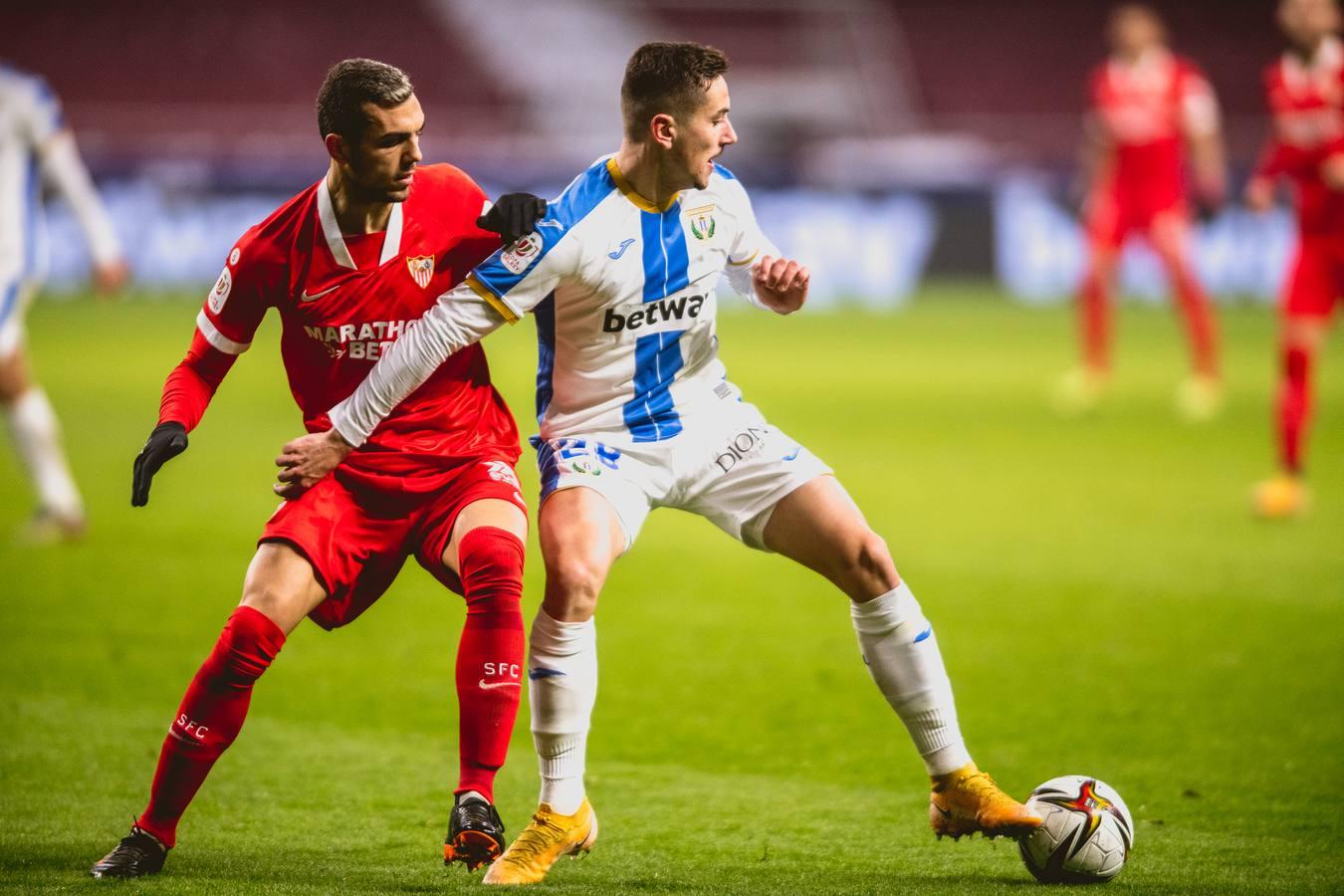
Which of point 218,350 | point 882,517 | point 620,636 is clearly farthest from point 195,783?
point 882,517

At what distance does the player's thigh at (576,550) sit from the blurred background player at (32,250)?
519 cm

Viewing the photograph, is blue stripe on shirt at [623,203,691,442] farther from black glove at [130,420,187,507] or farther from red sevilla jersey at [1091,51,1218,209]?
red sevilla jersey at [1091,51,1218,209]

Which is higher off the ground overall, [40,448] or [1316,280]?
[1316,280]

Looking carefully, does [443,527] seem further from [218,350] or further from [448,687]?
[448,687]

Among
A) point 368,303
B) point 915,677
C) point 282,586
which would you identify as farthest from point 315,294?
point 915,677

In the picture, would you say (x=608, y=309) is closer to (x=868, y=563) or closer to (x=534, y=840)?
(x=868, y=563)

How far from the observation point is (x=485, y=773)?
14.0 feet

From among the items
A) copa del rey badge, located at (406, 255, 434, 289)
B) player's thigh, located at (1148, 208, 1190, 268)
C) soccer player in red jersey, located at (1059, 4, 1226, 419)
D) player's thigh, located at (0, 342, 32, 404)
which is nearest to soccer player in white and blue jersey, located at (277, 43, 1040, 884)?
copa del rey badge, located at (406, 255, 434, 289)

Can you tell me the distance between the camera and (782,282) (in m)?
4.57

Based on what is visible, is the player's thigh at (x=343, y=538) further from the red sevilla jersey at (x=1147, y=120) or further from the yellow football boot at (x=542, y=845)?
the red sevilla jersey at (x=1147, y=120)

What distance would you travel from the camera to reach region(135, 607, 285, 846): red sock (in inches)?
168

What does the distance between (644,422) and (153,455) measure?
1.25 m

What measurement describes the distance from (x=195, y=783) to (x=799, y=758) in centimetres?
200

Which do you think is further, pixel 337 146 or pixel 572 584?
pixel 337 146
